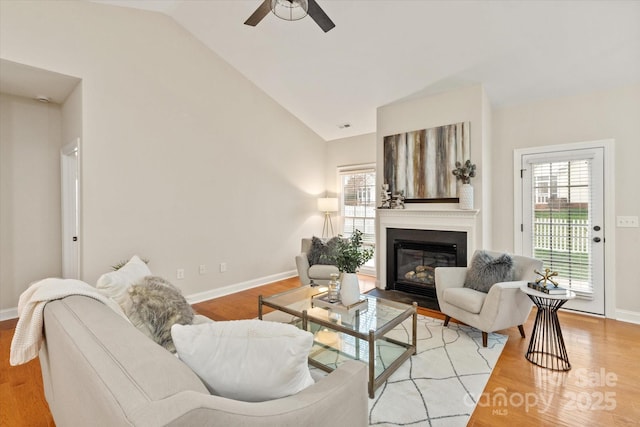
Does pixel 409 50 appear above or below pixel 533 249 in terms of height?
above

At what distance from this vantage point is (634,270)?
3.17 metres

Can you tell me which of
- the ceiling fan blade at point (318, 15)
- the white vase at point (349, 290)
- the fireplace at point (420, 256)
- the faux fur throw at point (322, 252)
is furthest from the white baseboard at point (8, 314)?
the fireplace at point (420, 256)

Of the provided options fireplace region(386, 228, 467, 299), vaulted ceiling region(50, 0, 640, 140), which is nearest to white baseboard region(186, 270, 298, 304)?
fireplace region(386, 228, 467, 299)

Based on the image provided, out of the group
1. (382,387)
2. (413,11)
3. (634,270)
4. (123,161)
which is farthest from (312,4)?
(634,270)

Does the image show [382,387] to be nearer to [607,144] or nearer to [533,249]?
[533,249]

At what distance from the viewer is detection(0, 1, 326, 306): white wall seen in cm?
299

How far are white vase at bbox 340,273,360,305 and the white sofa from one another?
1320 mm

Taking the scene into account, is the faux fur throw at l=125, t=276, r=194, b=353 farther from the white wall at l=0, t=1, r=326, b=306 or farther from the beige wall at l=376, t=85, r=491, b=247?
the beige wall at l=376, t=85, r=491, b=247

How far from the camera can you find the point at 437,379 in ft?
7.13

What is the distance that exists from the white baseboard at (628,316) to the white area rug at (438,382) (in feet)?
5.20

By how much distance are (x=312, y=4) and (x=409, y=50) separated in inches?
62.7

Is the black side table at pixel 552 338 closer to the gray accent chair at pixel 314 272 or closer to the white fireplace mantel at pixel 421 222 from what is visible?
the white fireplace mantel at pixel 421 222

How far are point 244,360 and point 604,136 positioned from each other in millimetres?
4401

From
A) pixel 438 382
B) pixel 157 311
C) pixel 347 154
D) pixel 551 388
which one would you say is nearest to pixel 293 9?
pixel 157 311
